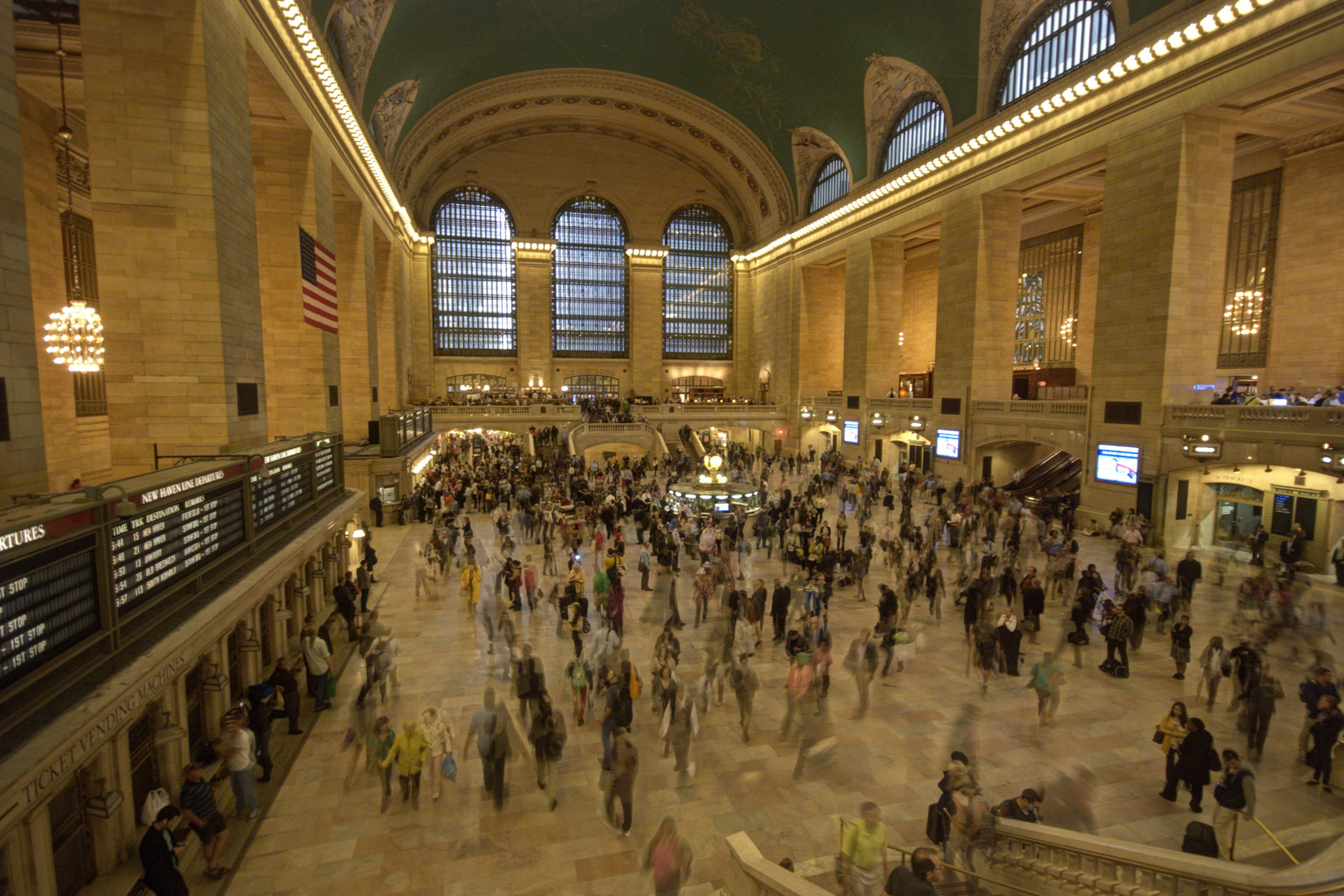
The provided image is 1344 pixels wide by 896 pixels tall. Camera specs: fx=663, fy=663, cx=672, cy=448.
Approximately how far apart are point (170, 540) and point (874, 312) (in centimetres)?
2567

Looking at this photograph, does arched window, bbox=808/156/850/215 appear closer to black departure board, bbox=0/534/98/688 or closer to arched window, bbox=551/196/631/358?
arched window, bbox=551/196/631/358

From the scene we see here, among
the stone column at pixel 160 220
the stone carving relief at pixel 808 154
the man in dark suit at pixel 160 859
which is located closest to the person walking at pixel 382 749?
the man in dark suit at pixel 160 859

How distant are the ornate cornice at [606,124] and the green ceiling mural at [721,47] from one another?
958mm

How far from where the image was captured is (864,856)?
14.6ft

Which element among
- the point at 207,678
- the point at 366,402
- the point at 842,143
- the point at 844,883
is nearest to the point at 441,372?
Result: the point at 366,402

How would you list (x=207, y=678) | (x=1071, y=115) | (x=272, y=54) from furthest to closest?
(x=1071, y=115) → (x=272, y=54) → (x=207, y=678)

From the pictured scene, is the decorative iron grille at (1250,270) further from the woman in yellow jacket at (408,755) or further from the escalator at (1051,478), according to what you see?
the woman in yellow jacket at (408,755)

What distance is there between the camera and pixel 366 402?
19.9 m

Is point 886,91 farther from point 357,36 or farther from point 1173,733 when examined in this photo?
point 1173,733

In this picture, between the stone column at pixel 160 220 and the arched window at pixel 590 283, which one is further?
the arched window at pixel 590 283

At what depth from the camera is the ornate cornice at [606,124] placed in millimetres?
30656

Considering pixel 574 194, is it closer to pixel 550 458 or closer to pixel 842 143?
pixel 842 143

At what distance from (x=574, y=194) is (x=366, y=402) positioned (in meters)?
22.4

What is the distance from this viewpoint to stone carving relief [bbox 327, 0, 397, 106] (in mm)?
16562
